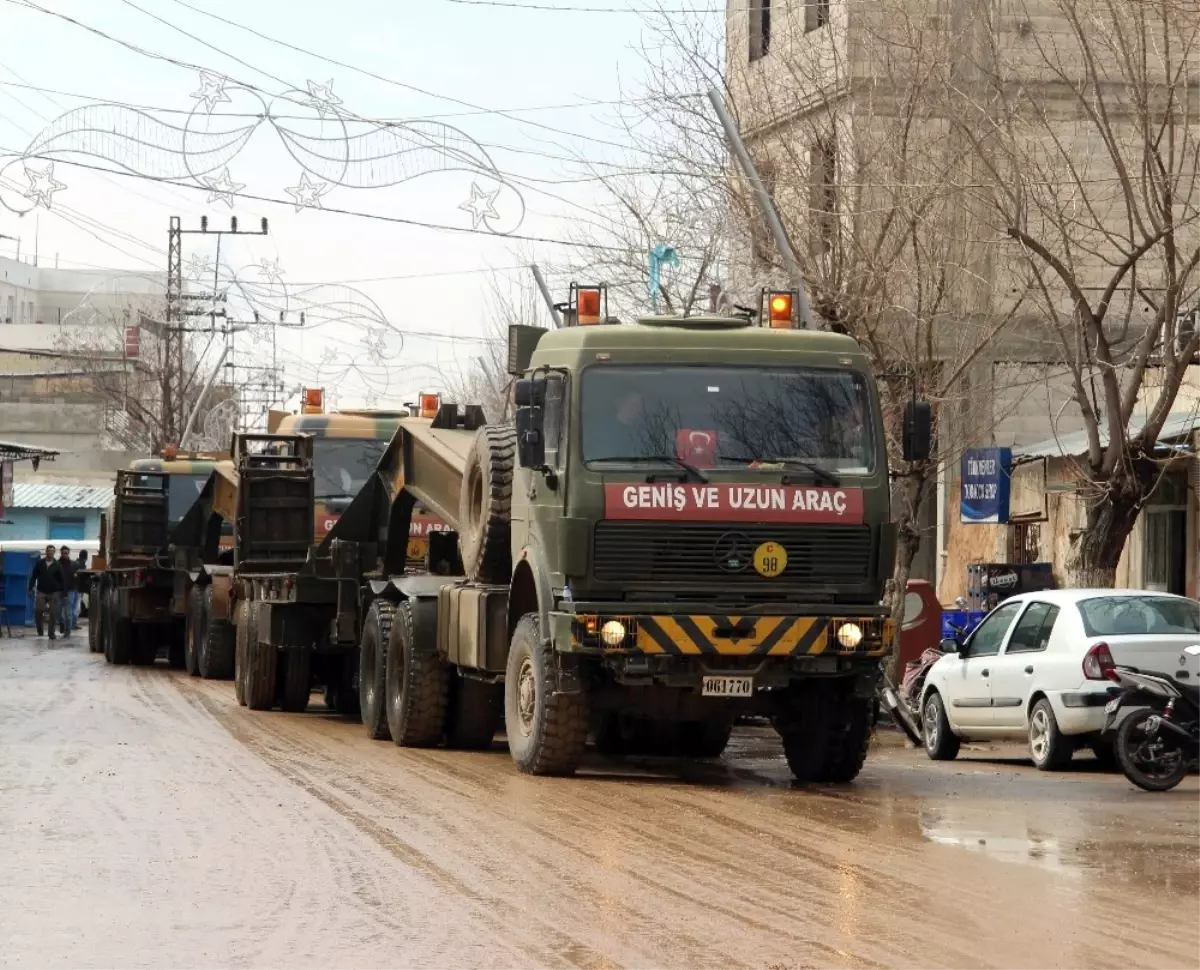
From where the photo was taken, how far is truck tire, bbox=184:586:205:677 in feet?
92.0

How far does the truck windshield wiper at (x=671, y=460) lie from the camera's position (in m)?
13.6

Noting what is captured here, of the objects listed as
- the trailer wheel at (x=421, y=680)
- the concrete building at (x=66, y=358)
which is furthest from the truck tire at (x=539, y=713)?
the concrete building at (x=66, y=358)

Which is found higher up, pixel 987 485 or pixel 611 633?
pixel 987 485

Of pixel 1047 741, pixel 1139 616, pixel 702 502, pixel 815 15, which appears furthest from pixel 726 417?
pixel 815 15

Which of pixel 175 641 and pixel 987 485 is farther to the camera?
pixel 175 641

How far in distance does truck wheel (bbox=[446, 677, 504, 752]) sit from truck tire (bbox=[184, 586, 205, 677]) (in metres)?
11.6

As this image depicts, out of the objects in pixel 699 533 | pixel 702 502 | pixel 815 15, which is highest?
pixel 815 15

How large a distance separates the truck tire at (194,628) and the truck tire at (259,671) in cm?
631

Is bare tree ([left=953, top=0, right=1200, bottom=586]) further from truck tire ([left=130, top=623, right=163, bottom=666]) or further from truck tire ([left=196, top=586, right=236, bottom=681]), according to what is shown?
truck tire ([left=130, top=623, right=163, bottom=666])

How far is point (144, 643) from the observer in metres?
32.4

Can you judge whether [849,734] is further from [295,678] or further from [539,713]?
[295,678]

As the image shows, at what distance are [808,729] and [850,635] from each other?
4.17 feet

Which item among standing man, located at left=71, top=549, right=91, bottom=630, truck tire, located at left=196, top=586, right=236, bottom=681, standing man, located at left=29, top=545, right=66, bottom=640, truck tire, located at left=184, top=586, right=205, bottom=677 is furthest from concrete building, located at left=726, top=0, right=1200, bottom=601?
standing man, located at left=29, top=545, right=66, bottom=640

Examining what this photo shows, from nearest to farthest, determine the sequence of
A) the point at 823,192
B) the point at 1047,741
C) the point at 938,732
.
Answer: the point at 1047,741 → the point at 938,732 → the point at 823,192
